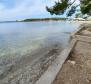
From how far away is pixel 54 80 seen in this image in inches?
153

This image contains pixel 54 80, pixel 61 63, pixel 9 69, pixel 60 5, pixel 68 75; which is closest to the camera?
pixel 54 80

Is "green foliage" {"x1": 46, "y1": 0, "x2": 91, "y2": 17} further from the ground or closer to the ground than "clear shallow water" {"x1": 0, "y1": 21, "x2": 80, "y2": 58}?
further from the ground

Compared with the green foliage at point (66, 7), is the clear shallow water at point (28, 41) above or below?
below

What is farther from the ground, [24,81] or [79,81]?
[79,81]

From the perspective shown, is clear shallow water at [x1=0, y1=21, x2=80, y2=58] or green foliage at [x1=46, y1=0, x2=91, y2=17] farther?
green foliage at [x1=46, y1=0, x2=91, y2=17]

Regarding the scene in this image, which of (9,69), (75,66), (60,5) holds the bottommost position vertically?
(9,69)

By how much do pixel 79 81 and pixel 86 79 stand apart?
23 centimetres

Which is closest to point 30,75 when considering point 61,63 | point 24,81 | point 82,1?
point 24,81

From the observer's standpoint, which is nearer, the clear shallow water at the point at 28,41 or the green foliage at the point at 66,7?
the clear shallow water at the point at 28,41

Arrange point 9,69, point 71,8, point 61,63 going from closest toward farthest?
point 61,63 < point 9,69 < point 71,8

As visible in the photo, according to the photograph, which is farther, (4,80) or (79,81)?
(4,80)

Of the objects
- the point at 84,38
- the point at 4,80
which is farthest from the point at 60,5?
the point at 4,80

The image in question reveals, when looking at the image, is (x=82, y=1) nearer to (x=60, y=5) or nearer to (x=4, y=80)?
(x=60, y=5)

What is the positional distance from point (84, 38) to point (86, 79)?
7.04 metres
